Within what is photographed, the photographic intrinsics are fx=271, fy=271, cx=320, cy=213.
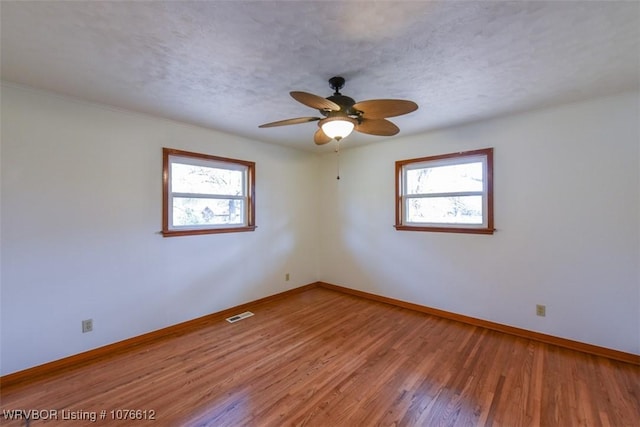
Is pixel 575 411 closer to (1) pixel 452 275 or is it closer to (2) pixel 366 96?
(1) pixel 452 275

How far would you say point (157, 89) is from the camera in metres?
2.32

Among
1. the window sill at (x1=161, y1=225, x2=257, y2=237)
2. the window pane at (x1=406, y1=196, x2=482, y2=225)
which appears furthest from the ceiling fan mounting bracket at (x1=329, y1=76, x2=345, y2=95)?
the window sill at (x1=161, y1=225, x2=257, y2=237)

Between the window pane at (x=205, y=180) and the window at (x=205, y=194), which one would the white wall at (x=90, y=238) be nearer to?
the window at (x=205, y=194)

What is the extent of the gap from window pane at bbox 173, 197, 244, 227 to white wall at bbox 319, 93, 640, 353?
7.24 ft

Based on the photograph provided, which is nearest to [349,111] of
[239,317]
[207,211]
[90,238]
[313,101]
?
[313,101]

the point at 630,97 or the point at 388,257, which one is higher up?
the point at 630,97

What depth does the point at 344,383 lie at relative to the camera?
2.15 m

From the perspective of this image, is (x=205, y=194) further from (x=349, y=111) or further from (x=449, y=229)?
(x=449, y=229)

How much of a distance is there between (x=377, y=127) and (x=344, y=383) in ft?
6.86

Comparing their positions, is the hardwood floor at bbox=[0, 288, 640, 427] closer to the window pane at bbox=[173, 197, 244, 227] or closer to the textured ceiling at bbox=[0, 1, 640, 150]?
the window pane at bbox=[173, 197, 244, 227]

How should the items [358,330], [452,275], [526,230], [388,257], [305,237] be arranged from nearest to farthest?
[526,230]
[358,330]
[452,275]
[388,257]
[305,237]

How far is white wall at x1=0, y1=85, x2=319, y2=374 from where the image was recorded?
7.29 ft

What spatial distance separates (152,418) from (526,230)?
3696 mm

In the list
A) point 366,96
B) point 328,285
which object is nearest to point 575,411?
point 366,96
